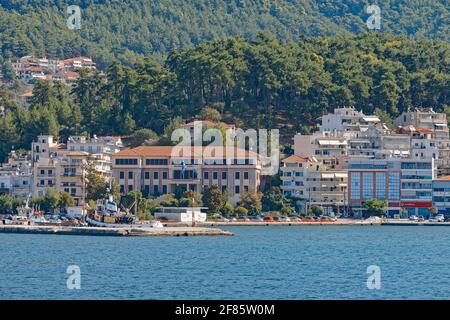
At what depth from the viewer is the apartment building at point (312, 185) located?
338 ft

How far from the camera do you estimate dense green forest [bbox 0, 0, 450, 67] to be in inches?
7224

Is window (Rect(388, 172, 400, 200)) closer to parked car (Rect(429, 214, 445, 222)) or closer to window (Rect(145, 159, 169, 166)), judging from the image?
parked car (Rect(429, 214, 445, 222))

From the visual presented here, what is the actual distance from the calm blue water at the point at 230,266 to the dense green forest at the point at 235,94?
31.4 meters

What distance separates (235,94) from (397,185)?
20109 millimetres

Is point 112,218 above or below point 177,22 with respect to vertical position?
below

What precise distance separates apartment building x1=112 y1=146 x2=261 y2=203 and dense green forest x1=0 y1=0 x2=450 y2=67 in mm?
77247

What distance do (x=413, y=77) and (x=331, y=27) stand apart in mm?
73499

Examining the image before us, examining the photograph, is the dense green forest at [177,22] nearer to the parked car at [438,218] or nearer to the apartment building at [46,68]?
the apartment building at [46,68]

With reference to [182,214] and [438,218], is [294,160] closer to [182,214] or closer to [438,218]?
[438,218]

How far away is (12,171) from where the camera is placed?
107250 millimetres

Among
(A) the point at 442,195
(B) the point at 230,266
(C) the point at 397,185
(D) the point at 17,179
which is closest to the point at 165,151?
(D) the point at 17,179

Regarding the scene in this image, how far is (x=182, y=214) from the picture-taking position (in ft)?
310

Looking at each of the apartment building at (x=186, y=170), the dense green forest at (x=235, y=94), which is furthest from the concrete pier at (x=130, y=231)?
the dense green forest at (x=235, y=94)
